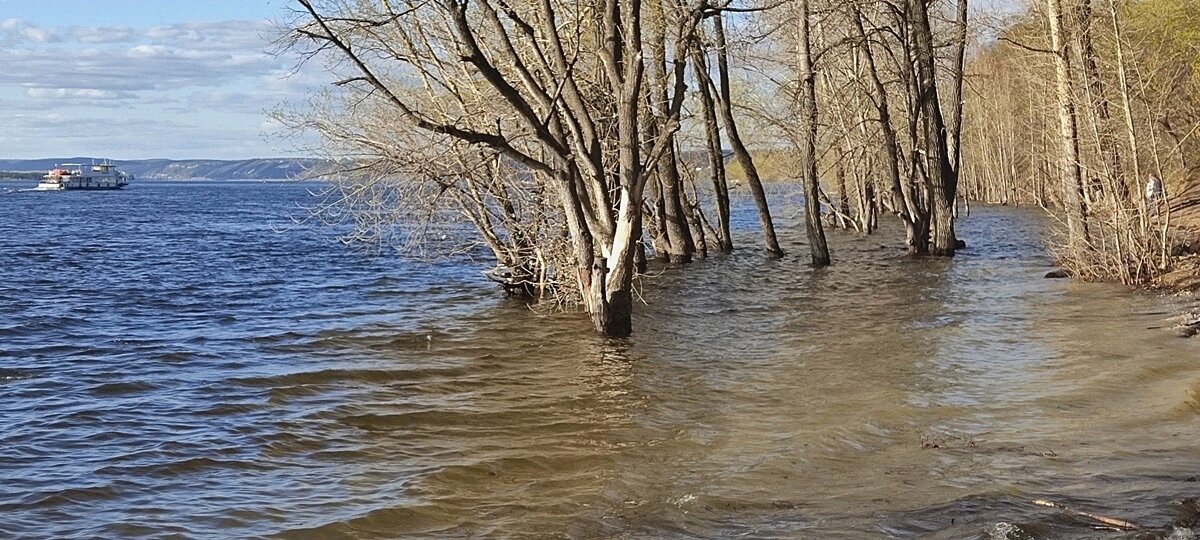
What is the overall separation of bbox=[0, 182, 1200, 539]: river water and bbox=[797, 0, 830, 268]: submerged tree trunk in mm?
3835

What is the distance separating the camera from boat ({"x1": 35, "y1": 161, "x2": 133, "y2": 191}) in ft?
456

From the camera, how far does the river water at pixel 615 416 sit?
7.60 metres

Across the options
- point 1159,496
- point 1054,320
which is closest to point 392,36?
point 1054,320

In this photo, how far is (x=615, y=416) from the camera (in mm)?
10945

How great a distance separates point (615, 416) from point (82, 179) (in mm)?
146026

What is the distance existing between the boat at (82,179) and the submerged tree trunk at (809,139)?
429 ft

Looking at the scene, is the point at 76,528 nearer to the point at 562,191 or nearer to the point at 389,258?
the point at 562,191

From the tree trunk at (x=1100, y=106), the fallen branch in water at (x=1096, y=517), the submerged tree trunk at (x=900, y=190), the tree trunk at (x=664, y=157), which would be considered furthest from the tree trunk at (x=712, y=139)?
the fallen branch in water at (x=1096, y=517)

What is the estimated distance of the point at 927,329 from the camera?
1575 cm

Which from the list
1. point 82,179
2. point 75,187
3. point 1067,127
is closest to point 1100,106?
point 1067,127

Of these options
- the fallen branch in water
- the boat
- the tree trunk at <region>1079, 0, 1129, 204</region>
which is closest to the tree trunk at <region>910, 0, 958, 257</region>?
the tree trunk at <region>1079, 0, 1129, 204</region>

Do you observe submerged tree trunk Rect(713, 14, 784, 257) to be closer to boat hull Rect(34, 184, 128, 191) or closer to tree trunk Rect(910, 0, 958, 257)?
tree trunk Rect(910, 0, 958, 257)

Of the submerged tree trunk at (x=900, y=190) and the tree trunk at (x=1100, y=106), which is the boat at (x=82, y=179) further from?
the tree trunk at (x=1100, y=106)

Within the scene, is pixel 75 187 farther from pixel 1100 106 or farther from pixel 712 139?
pixel 1100 106
